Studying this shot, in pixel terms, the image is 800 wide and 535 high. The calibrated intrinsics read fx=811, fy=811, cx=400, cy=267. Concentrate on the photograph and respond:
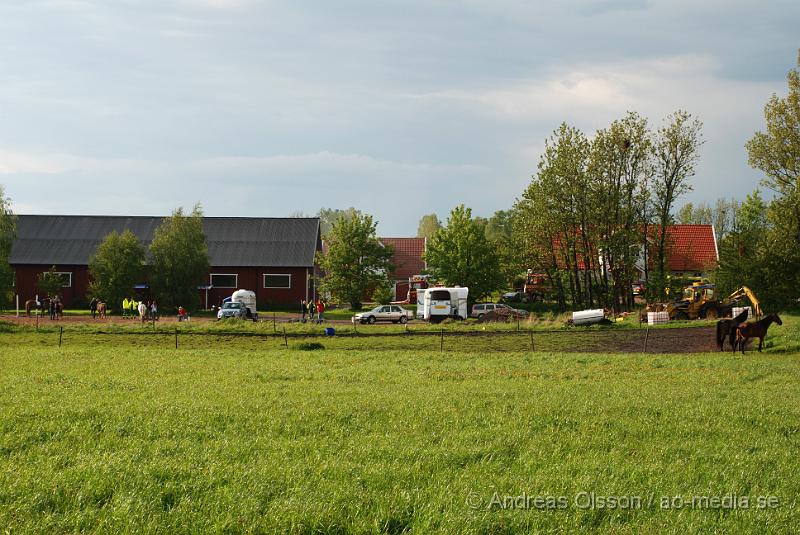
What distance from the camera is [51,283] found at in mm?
67562

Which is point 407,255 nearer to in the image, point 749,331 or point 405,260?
point 405,260

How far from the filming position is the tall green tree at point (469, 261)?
69.2 metres

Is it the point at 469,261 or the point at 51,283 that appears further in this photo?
the point at 469,261

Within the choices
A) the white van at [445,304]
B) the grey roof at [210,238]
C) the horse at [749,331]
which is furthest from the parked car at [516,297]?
the horse at [749,331]

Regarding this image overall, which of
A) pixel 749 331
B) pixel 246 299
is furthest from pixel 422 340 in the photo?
pixel 246 299

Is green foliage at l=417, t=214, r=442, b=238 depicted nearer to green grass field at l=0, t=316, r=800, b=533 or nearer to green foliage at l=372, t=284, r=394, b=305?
green foliage at l=372, t=284, r=394, b=305

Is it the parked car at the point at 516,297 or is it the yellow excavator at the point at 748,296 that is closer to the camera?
the yellow excavator at the point at 748,296

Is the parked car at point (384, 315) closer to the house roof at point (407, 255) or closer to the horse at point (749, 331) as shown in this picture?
the horse at point (749, 331)

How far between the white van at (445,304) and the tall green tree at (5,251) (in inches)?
1202

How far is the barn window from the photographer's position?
76.0 m

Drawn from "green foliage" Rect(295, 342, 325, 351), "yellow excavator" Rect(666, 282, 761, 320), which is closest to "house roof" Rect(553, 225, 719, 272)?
"yellow excavator" Rect(666, 282, 761, 320)

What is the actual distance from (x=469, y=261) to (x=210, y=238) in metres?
26.8

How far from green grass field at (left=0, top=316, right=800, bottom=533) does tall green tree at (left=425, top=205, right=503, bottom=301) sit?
48144 mm

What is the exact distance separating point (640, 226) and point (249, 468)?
192ft
